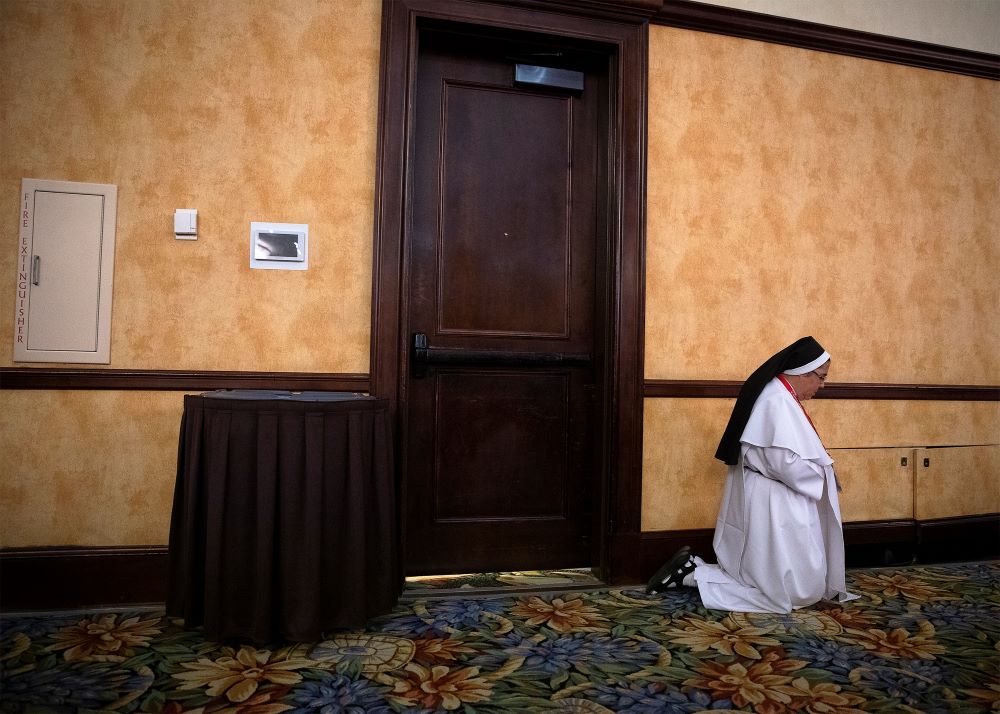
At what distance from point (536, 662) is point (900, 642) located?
1397 mm

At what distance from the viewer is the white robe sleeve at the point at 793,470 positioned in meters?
2.80

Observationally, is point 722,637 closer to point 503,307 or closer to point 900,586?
point 900,586

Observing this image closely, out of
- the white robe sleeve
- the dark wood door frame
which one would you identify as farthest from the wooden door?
the white robe sleeve

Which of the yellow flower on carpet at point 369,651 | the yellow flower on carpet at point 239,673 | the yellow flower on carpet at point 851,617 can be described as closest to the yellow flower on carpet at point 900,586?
the yellow flower on carpet at point 851,617

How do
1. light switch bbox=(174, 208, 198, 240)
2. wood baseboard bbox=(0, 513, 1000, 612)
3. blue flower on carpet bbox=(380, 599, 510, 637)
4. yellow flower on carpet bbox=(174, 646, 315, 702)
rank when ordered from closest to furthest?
yellow flower on carpet bbox=(174, 646, 315, 702), blue flower on carpet bbox=(380, 599, 510, 637), wood baseboard bbox=(0, 513, 1000, 612), light switch bbox=(174, 208, 198, 240)

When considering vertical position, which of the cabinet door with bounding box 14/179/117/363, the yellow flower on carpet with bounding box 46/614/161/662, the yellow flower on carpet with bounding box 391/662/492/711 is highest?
the cabinet door with bounding box 14/179/117/363

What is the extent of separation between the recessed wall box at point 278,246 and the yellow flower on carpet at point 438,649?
1641 mm

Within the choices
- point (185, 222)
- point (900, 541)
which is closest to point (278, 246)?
point (185, 222)

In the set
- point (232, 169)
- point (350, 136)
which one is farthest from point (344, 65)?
point (232, 169)

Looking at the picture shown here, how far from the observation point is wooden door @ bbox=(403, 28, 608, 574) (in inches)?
128

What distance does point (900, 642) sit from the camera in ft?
8.13

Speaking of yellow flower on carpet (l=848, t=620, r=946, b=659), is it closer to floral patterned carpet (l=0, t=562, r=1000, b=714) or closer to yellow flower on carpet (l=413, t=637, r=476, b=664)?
floral patterned carpet (l=0, t=562, r=1000, b=714)

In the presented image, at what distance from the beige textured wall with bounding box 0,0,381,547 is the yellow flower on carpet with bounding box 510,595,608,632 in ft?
4.18

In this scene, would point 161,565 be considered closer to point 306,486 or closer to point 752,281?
point 306,486
